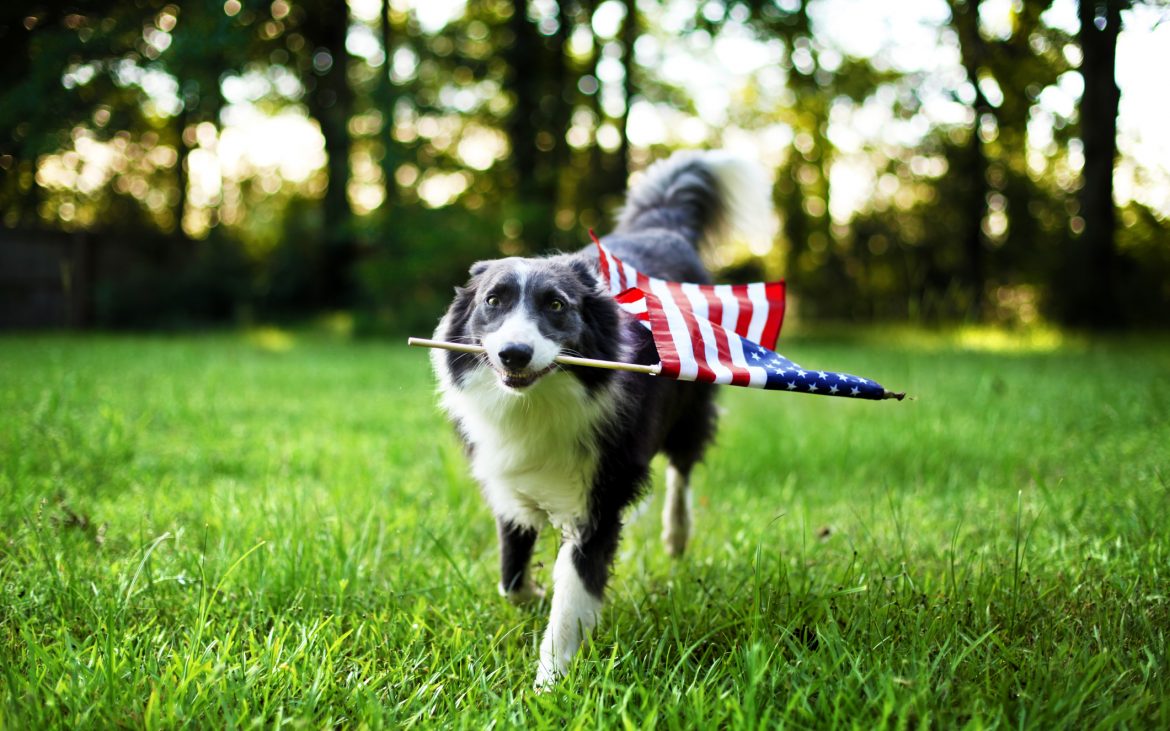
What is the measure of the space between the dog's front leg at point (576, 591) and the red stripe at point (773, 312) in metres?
0.85

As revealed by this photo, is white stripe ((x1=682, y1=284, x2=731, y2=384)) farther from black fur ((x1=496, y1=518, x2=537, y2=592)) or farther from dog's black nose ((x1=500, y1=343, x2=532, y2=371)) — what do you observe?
black fur ((x1=496, y1=518, x2=537, y2=592))

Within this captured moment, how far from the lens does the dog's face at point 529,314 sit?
7.39 feet

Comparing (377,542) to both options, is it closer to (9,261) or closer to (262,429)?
(262,429)

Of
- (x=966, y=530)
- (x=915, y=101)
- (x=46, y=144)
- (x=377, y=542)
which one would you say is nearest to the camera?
(x=377, y=542)

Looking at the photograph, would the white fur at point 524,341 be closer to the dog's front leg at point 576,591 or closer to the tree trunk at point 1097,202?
the dog's front leg at point 576,591

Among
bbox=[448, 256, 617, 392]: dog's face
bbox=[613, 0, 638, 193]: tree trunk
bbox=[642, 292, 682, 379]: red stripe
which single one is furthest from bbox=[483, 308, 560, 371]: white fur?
bbox=[613, 0, 638, 193]: tree trunk

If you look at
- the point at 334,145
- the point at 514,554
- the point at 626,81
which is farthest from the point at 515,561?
the point at 626,81

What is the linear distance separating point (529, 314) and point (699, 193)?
2.39 metres

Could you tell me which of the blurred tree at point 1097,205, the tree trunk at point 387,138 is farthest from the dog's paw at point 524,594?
the blurred tree at point 1097,205

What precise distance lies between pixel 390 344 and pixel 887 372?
714 centimetres

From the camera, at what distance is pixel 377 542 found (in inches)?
124

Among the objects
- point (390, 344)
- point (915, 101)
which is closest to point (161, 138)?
point (390, 344)

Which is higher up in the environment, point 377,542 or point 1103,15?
point 1103,15

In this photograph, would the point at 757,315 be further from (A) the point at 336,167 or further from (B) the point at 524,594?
(A) the point at 336,167
